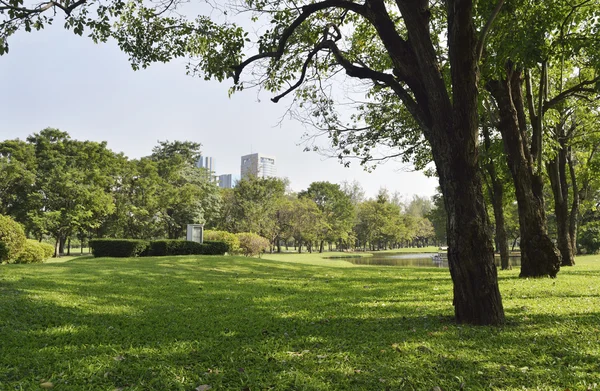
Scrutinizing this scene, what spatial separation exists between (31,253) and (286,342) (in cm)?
1476

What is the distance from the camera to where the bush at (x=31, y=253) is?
14.2m

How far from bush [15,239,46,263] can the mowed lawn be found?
8.51m

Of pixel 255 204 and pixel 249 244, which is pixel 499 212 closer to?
pixel 249 244

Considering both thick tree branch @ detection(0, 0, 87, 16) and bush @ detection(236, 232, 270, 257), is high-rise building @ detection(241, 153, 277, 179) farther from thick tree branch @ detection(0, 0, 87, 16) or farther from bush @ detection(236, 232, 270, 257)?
thick tree branch @ detection(0, 0, 87, 16)

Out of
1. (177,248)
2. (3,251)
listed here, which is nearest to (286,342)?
(3,251)

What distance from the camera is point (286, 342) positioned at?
416cm

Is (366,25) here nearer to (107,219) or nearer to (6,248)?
(6,248)

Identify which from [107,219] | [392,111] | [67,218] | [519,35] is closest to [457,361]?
[519,35]

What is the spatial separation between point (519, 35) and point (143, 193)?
1254 inches

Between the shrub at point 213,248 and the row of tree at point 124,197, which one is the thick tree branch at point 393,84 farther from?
the row of tree at point 124,197

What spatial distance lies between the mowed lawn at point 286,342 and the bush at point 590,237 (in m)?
31.5

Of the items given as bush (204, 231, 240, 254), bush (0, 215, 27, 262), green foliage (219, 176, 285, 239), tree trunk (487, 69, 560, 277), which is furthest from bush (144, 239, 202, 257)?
green foliage (219, 176, 285, 239)

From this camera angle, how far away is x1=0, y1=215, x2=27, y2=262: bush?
13.0 m

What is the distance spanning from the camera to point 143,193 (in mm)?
33156
